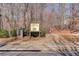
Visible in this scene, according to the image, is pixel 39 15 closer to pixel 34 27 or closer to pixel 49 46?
pixel 34 27

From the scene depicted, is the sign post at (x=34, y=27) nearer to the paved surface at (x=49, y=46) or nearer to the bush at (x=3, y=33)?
the paved surface at (x=49, y=46)

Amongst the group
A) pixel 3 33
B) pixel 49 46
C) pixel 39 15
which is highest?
pixel 39 15

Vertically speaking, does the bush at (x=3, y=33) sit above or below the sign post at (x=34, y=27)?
below

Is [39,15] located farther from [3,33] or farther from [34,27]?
[3,33]

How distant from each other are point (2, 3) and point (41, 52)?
2.31ft

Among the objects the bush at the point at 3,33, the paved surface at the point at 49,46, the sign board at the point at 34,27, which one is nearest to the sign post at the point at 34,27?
the sign board at the point at 34,27

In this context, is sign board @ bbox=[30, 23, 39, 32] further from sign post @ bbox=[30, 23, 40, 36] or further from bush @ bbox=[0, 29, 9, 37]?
bush @ bbox=[0, 29, 9, 37]

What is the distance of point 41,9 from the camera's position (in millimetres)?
1760

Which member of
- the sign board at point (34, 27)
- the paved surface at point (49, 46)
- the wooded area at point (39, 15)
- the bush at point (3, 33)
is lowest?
the paved surface at point (49, 46)

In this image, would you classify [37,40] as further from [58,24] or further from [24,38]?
[58,24]

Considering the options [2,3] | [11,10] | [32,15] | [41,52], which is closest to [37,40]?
[41,52]

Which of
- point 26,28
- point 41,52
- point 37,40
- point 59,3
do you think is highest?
point 59,3

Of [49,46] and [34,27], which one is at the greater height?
[34,27]

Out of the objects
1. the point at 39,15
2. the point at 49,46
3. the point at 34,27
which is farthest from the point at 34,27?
the point at 49,46
